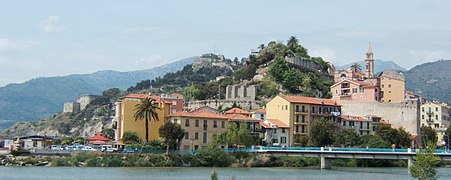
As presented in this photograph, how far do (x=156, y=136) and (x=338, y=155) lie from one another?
972 inches

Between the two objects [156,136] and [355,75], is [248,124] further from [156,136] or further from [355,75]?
[355,75]

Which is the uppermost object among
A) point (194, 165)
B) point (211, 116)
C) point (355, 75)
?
point (355, 75)

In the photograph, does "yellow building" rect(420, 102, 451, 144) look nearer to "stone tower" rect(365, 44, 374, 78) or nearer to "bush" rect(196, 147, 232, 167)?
"stone tower" rect(365, 44, 374, 78)

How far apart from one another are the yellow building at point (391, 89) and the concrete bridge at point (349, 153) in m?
46.7

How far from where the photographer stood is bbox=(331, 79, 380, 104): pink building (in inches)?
4844

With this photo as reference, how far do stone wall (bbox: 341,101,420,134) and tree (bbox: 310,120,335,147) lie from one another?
877 inches

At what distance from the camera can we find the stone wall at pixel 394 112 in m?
116

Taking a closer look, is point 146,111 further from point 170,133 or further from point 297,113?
point 297,113

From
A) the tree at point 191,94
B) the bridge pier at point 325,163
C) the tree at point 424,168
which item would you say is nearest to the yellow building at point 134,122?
the bridge pier at point 325,163

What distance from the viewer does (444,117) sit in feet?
503

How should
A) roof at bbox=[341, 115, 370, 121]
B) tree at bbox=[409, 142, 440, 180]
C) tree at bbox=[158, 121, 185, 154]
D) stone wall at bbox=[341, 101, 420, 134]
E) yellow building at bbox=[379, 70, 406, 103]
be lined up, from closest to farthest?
tree at bbox=[409, 142, 440, 180], tree at bbox=[158, 121, 185, 154], roof at bbox=[341, 115, 370, 121], stone wall at bbox=[341, 101, 420, 134], yellow building at bbox=[379, 70, 406, 103]

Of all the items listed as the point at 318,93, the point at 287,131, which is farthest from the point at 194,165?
the point at 318,93

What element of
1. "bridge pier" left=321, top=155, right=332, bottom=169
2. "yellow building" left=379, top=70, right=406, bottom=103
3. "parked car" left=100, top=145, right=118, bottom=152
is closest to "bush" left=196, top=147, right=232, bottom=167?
"parked car" left=100, top=145, right=118, bottom=152

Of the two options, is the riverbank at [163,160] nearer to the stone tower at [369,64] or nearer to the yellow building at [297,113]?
the yellow building at [297,113]
